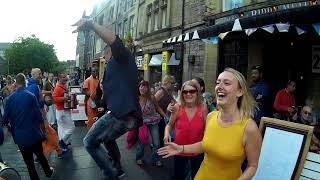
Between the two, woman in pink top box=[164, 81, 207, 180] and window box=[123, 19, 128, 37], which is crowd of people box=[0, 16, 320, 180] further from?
window box=[123, 19, 128, 37]

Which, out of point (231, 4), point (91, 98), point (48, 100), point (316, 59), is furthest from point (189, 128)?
point (231, 4)

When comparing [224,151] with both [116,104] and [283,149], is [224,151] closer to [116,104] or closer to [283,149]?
[283,149]

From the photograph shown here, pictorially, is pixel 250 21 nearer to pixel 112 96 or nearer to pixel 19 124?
pixel 112 96

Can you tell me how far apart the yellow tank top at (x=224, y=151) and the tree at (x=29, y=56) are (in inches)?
3128

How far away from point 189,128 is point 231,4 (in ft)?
34.8

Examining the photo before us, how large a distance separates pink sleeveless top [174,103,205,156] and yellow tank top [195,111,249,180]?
147cm

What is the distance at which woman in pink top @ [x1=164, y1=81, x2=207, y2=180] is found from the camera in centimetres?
450

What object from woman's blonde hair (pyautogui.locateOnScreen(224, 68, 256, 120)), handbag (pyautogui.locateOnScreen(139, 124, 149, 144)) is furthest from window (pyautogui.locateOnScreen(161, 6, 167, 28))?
woman's blonde hair (pyautogui.locateOnScreen(224, 68, 256, 120))

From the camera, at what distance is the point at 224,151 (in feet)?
9.21

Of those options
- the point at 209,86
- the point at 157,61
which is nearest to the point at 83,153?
the point at 209,86

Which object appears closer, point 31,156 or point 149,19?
point 31,156

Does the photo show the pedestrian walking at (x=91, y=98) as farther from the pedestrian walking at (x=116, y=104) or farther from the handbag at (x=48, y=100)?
the pedestrian walking at (x=116, y=104)

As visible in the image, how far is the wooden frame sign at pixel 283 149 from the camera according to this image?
3.51 meters

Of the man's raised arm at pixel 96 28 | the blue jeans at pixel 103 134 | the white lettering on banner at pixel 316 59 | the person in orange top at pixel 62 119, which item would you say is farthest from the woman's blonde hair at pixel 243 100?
the white lettering on banner at pixel 316 59
